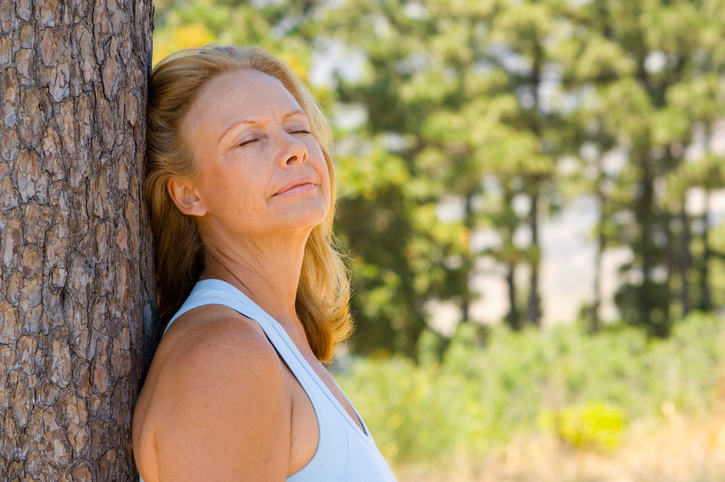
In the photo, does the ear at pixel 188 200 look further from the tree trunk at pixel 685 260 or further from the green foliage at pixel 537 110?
the tree trunk at pixel 685 260

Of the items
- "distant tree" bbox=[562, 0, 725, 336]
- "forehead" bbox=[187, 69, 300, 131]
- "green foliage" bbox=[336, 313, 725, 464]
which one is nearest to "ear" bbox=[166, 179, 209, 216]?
"forehead" bbox=[187, 69, 300, 131]

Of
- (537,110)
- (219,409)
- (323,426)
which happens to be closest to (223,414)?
(219,409)

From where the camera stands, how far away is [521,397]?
6879 millimetres

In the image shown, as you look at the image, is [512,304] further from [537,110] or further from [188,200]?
[188,200]

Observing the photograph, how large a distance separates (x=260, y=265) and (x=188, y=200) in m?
0.17

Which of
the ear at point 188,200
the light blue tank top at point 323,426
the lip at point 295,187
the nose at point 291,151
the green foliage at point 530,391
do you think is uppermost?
the nose at point 291,151

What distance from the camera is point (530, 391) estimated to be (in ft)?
22.8

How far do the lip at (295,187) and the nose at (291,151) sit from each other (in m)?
0.03

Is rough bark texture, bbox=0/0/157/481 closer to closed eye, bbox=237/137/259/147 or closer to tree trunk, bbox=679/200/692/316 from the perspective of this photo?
closed eye, bbox=237/137/259/147

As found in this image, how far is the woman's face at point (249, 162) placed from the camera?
3.83 ft

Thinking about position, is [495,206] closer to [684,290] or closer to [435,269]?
[684,290]

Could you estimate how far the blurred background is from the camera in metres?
5.51

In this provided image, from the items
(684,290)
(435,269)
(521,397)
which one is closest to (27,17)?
(521,397)

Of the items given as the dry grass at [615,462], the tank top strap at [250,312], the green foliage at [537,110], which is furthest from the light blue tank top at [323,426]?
the green foliage at [537,110]
